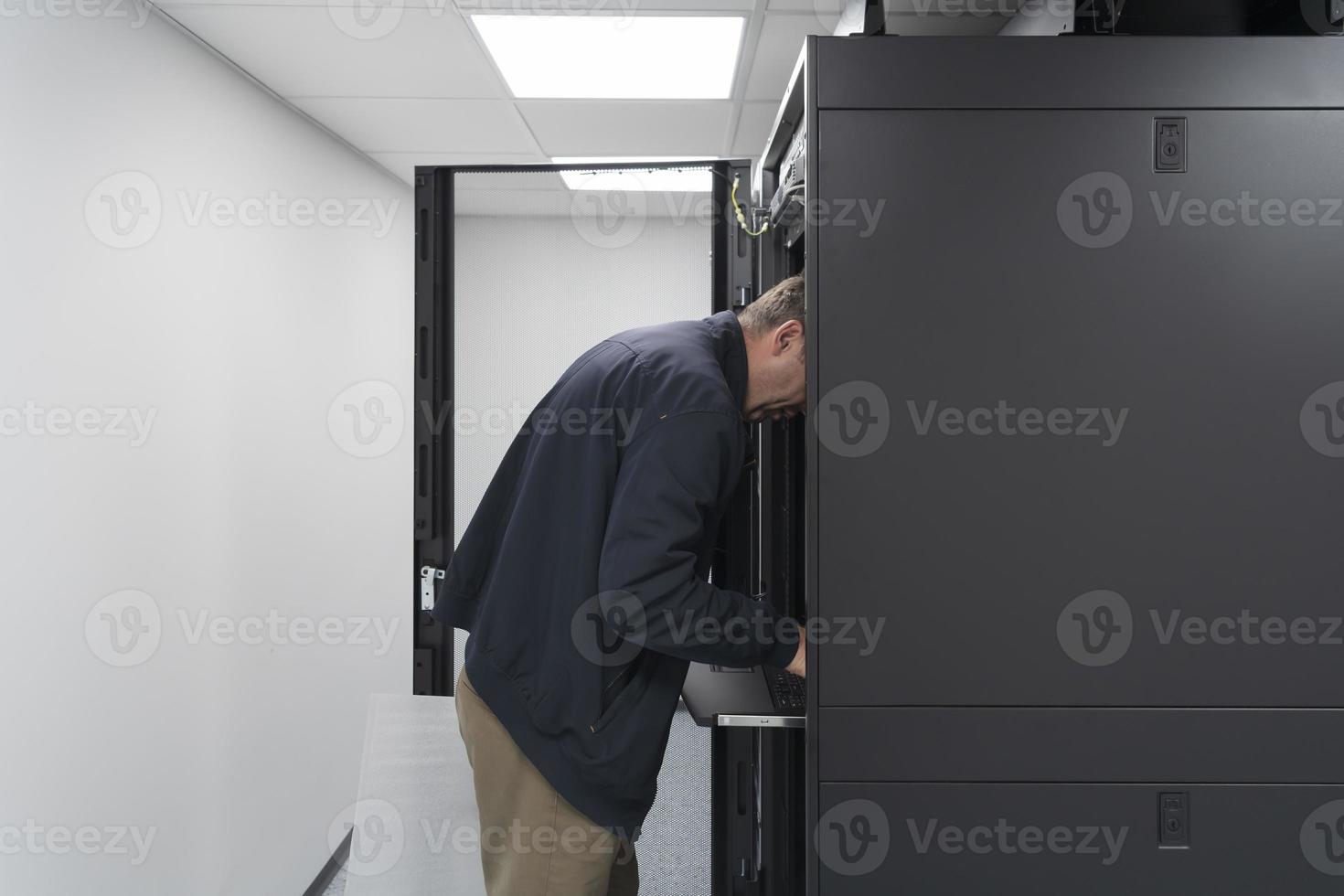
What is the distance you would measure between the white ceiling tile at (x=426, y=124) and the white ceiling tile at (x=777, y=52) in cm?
69

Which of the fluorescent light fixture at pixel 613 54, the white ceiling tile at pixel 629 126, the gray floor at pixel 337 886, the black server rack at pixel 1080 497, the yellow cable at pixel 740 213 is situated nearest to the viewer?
the black server rack at pixel 1080 497

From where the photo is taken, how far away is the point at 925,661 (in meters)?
1.09

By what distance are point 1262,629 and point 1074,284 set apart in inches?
20.3

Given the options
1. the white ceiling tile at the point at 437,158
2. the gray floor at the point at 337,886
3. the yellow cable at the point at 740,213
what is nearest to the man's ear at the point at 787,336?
the yellow cable at the point at 740,213

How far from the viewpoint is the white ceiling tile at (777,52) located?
1.78 metres

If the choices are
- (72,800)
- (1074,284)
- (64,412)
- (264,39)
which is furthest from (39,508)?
(1074,284)

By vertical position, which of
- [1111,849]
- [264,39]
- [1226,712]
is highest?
[264,39]

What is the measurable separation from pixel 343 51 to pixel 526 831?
1744 mm

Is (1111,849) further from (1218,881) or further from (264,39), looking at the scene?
(264,39)

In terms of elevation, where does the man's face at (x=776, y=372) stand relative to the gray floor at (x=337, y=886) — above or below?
above

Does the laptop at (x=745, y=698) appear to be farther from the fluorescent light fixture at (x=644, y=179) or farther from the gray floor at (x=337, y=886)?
the gray floor at (x=337, y=886)

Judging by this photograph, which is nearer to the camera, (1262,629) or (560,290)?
(1262,629)

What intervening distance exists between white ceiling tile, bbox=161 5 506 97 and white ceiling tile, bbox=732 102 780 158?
692 mm

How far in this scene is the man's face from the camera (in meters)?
1.26
